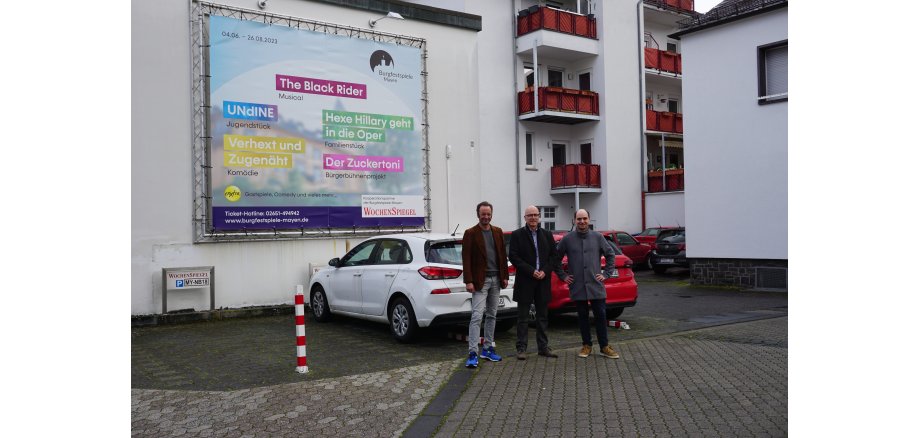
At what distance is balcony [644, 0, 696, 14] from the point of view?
109 ft

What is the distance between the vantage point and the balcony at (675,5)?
109ft

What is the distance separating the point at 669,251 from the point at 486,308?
15.2 metres

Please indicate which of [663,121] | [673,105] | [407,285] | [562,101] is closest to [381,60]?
[407,285]

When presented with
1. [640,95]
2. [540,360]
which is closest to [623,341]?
[540,360]

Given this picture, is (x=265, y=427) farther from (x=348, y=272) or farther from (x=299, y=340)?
(x=348, y=272)

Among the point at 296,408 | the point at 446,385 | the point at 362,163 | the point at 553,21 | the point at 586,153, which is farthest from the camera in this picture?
the point at 586,153

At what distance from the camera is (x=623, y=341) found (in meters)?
10.8

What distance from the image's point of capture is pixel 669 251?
2333cm

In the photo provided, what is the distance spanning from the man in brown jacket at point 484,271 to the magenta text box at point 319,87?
282 inches

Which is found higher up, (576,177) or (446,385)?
(576,177)

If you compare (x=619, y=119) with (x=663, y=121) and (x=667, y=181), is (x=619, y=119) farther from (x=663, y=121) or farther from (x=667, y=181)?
(x=667, y=181)

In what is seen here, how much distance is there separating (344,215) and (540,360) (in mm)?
7305

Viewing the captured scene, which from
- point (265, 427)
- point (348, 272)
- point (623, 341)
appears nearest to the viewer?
point (265, 427)

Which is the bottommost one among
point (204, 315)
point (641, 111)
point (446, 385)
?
point (446, 385)
